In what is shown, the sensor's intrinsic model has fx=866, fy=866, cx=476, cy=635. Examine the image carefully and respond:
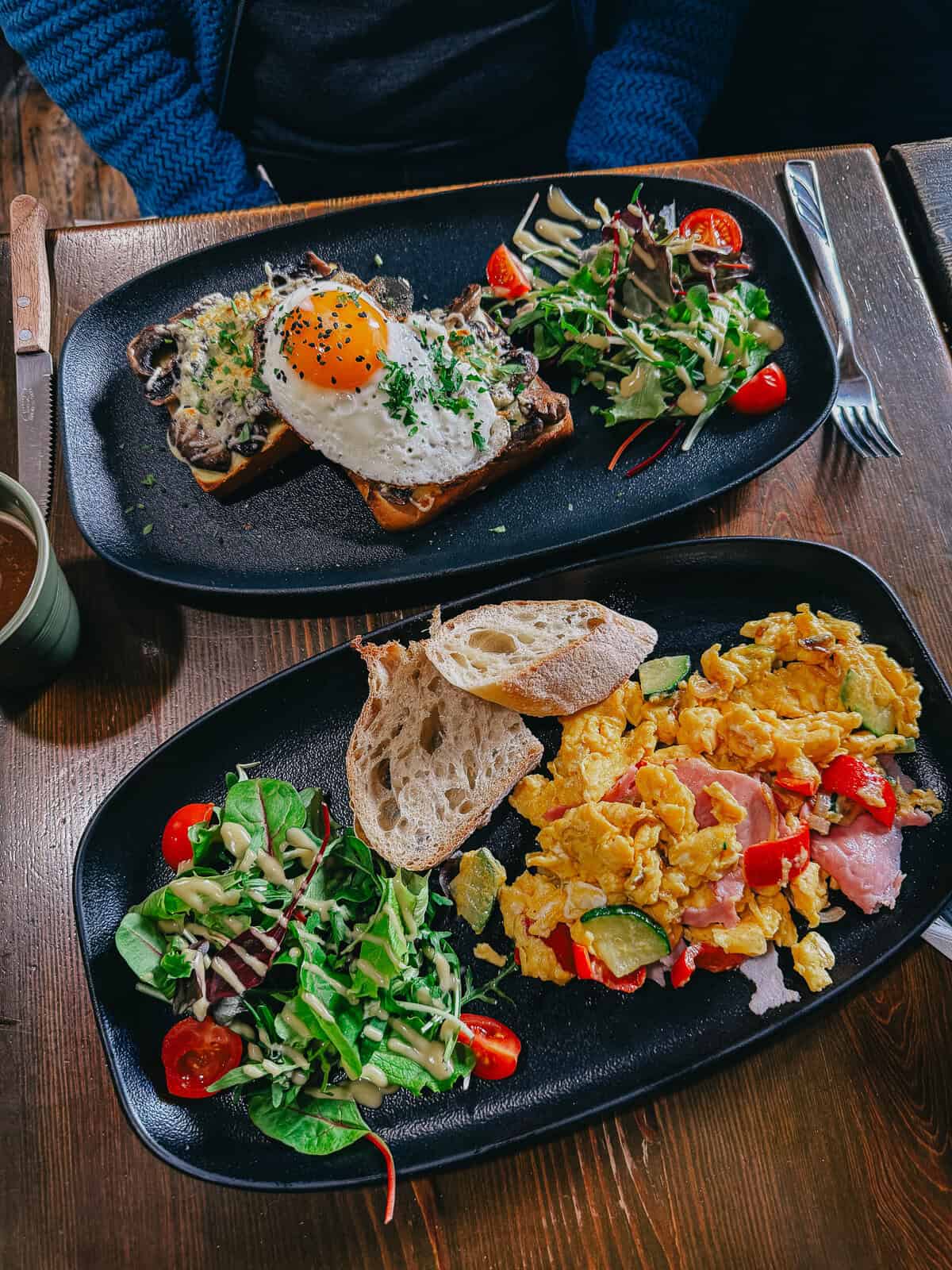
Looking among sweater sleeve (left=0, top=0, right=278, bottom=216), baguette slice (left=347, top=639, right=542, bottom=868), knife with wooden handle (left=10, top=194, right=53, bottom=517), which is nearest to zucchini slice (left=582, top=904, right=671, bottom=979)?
baguette slice (left=347, top=639, right=542, bottom=868)

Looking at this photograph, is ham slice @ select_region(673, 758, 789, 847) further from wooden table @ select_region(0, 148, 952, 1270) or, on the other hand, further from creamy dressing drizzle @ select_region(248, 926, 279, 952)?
creamy dressing drizzle @ select_region(248, 926, 279, 952)

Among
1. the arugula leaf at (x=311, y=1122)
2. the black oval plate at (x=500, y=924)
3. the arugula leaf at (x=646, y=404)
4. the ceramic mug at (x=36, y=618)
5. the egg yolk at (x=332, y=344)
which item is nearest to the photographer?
the arugula leaf at (x=311, y=1122)

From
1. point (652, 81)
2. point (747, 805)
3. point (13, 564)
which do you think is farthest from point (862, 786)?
point (652, 81)

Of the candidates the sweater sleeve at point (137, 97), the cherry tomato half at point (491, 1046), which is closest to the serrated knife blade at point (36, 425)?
the sweater sleeve at point (137, 97)

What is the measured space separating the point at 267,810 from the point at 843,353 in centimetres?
226

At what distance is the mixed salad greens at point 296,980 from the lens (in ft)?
6.58

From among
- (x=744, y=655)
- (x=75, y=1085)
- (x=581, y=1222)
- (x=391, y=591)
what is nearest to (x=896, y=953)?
(x=744, y=655)

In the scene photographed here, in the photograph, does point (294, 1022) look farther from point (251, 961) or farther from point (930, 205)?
point (930, 205)

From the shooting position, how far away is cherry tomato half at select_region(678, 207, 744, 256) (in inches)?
111

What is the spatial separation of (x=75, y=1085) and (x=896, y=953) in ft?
6.89

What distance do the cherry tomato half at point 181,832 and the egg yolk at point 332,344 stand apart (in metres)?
1.20

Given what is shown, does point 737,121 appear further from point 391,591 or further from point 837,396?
point 391,591

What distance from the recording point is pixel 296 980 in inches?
84.0

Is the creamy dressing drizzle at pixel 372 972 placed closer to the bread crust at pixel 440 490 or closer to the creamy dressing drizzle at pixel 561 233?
the bread crust at pixel 440 490
